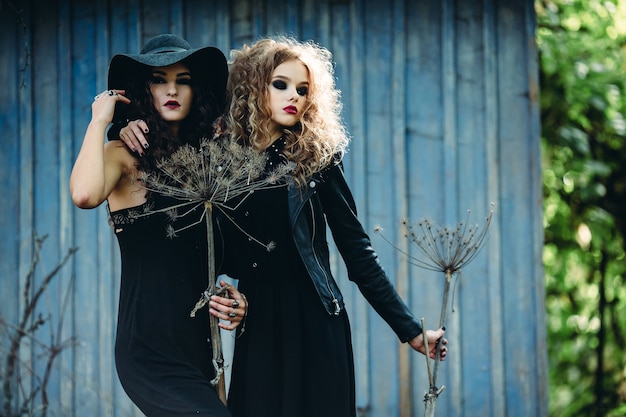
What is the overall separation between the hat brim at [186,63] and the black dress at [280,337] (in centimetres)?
58

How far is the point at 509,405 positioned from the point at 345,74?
243 cm

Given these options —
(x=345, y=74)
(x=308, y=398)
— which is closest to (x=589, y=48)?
(x=345, y=74)

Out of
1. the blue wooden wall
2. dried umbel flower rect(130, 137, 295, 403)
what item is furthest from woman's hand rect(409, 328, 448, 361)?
the blue wooden wall

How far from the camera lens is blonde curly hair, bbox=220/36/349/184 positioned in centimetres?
370

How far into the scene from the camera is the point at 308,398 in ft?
11.9

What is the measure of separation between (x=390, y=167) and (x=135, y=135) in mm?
2634

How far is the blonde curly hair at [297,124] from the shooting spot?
370 cm

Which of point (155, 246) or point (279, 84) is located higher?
point (279, 84)

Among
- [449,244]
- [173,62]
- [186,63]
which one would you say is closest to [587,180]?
[449,244]

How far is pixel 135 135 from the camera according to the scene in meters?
3.49

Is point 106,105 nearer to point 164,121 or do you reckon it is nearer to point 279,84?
point 164,121

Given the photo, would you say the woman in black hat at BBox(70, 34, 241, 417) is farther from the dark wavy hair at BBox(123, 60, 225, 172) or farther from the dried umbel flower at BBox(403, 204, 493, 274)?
the dried umbel flower at BBox(403, 204, 493, 274)

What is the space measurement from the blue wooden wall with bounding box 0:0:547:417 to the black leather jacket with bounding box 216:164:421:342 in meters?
2.00

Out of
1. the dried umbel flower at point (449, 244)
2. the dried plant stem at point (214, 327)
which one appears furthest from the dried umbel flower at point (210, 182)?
the dried umbel flower at point (449, 244)
